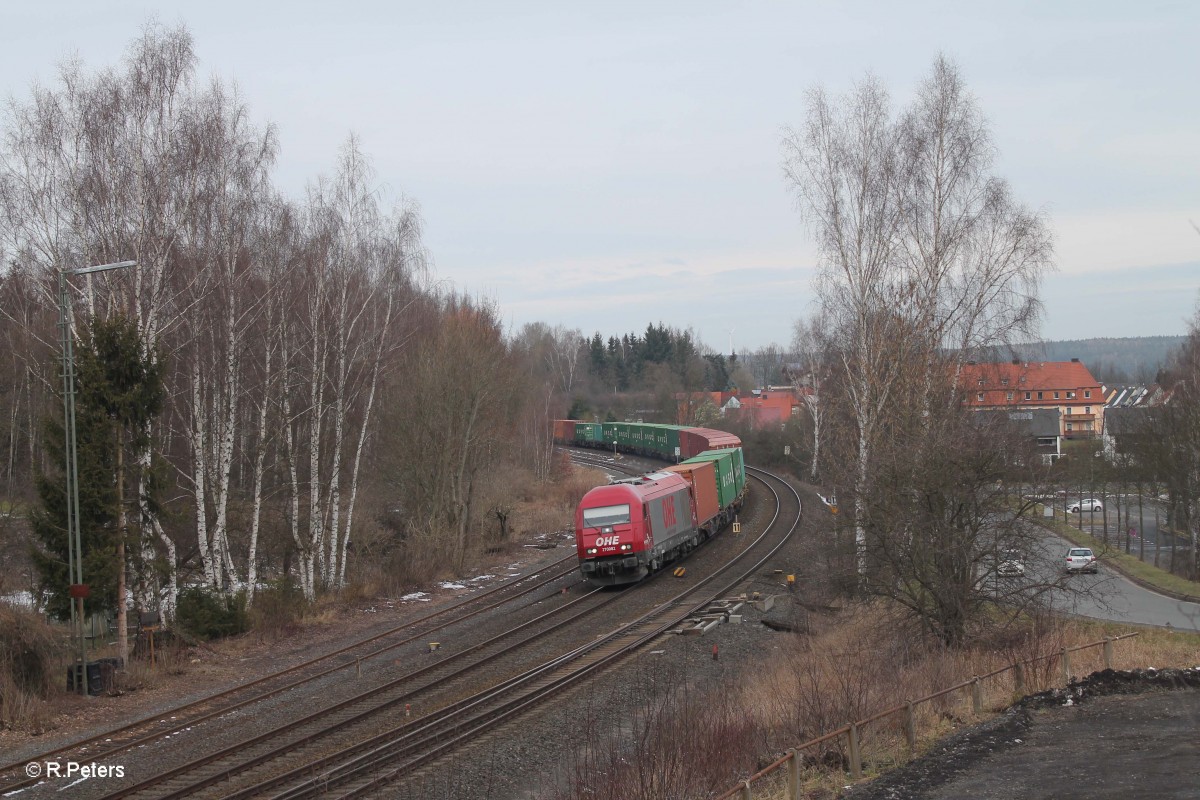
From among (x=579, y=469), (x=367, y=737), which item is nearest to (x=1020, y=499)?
(x=367, y=737)

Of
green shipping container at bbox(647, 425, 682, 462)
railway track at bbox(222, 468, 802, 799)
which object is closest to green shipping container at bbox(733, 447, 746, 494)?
railway track at bbox(222, 468, 802, 799)

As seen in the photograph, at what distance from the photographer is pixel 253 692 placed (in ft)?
48.9

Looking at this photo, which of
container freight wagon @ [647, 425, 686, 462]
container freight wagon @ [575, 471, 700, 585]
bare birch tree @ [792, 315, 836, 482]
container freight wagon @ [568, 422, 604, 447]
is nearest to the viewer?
container freight wagon @ [575, 471, 700, 585]

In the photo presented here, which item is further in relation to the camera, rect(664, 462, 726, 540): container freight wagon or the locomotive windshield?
rect(664, 462, 726, 540): container freight wagon

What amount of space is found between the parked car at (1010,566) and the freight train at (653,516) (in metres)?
10.8

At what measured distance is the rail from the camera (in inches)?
307

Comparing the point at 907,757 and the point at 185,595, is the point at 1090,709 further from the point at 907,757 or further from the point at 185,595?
the point at 185,595

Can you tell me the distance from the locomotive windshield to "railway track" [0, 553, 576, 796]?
2.43 meters

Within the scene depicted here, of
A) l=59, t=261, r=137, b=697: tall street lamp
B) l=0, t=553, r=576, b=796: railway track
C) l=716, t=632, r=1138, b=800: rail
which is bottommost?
l=0, t=553, r=576, b=796: railway track

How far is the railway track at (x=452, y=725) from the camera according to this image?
1043cm

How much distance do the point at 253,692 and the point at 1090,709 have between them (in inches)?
488

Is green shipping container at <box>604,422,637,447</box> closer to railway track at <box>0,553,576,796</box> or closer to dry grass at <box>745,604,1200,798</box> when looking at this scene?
railway track at <box>0,553,576,796</box>

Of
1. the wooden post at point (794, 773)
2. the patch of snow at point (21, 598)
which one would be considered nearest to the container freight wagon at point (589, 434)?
the patch of snow at point (21, 598)

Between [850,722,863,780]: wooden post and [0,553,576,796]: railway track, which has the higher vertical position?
[850,722,863,780]: wooden post
